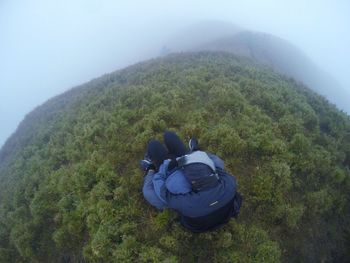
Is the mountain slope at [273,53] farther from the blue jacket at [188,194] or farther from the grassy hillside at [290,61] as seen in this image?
the blue jacket at [188,194]

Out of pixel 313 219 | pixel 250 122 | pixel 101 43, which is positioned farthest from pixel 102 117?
pixel 101 43

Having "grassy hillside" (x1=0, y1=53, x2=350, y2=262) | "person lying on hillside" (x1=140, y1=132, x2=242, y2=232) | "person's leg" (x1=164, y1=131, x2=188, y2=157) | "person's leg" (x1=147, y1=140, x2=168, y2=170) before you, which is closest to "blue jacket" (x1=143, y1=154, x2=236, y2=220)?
"person lying on hillside" (x1=140, y1=132, x2=242, y2=232)

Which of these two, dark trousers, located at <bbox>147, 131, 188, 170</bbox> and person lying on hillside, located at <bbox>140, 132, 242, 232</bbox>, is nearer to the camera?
person lying on hillside, located at <bbox>140, 132, 242, 232</bbox>

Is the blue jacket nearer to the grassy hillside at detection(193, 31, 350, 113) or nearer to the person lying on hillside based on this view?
the person lying on hillside

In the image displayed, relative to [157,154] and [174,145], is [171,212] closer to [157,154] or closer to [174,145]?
[157,154]

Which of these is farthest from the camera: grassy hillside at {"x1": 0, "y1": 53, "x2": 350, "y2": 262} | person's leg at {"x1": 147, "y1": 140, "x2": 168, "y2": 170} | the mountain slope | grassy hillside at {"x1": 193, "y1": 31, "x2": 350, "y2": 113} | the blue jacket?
grassy hillside at {"x1": 193, "y1": 31, "x2": 350, "y2": 113}

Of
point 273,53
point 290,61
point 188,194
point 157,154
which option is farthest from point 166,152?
point 290,61

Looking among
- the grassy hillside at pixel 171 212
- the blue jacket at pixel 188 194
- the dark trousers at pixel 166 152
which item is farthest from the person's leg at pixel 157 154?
Answer: the grassy hillside at pixel 171 212
